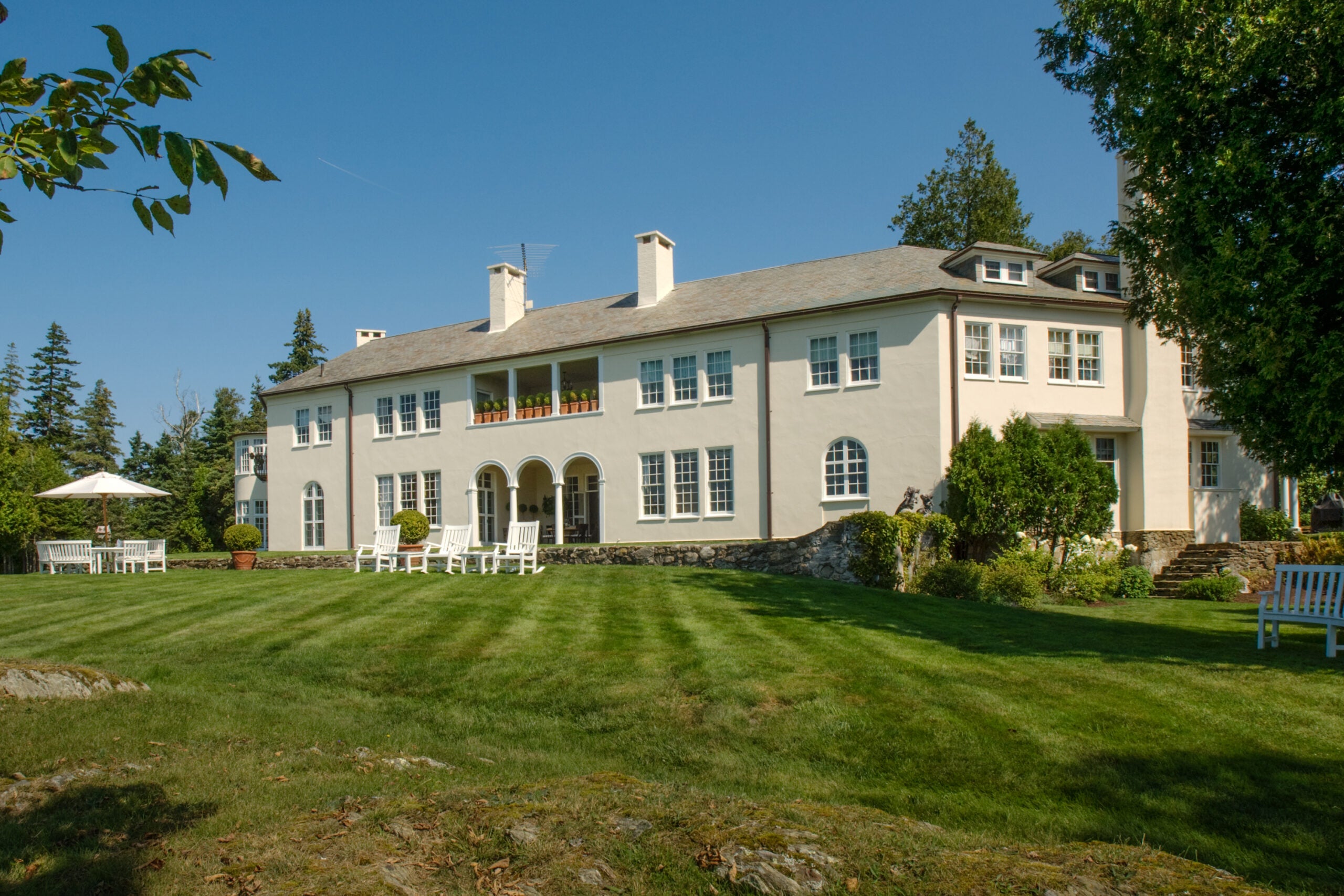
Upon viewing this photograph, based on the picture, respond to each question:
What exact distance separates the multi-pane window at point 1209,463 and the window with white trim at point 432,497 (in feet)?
75.9

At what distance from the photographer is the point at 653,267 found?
2875 cm

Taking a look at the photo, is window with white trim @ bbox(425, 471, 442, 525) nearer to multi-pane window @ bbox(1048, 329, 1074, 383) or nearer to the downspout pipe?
the downspout pipe

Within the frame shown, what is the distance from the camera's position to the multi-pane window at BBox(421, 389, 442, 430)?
30.8m

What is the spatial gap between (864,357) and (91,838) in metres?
20.8

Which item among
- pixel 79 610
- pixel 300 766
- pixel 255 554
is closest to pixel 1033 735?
pixel 300 766

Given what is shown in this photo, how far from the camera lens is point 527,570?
19.6 metres

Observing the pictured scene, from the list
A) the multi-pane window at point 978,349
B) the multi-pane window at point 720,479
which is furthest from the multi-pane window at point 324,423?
the multi-pane window at point 978,349

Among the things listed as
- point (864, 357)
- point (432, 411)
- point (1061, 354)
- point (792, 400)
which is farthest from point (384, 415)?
point (1061, 354)

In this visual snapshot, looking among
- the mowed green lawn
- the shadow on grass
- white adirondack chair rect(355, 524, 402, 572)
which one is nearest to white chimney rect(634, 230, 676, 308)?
white adirondack chair rect(355, 524, 402, 572)

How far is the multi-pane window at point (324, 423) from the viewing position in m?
33.3

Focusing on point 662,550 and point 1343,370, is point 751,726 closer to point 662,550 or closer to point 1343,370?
point 1343,370

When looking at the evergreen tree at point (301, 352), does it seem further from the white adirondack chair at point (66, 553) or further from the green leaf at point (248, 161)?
the green leaf at point (248, 161)

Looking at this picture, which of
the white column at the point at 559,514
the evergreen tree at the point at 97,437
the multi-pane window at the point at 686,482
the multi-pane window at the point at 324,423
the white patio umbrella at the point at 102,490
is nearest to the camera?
the white patio umbrella at the point at 102,490

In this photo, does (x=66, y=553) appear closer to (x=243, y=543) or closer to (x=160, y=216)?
(x=243, y=543)
